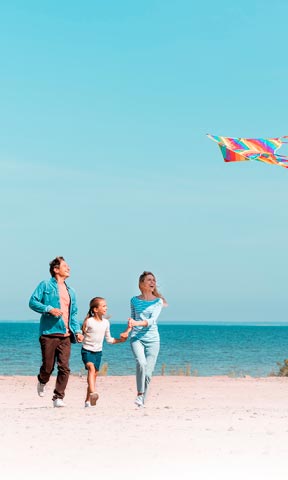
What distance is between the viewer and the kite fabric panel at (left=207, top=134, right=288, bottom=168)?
12102 millimetres

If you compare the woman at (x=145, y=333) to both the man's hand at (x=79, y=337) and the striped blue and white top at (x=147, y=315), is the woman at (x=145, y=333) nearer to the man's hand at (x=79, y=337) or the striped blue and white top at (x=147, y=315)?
the striped blue and white top at (x=147, y=315)

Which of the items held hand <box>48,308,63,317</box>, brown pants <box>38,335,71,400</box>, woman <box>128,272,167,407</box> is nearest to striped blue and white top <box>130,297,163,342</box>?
woman <box>128,272,167,407</box>

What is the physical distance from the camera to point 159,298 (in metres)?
11.4

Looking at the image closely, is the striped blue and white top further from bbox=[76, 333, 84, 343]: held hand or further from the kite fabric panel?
the kite fabric panel

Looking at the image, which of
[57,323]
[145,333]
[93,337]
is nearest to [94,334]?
[93,337]

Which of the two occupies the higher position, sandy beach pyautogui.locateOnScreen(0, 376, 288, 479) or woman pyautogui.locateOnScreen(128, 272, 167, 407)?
woman pyautogui.locateOnScreen(128, 272, 167, 407)

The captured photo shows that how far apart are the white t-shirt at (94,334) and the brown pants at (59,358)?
24 cm

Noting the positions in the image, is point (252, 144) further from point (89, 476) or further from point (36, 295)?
point (89, 476)

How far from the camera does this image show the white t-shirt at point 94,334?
11.1 metres

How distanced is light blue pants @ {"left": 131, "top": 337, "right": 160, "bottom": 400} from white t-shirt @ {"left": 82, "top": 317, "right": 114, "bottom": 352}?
354 millimetres

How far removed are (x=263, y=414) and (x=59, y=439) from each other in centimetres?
300

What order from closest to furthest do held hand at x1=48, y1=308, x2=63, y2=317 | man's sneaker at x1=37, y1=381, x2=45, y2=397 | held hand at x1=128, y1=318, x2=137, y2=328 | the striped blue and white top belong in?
held hand at x1=48, y1=308, x2=63, y2=317, held hand at x1=128, y1=318, x2=137, y2=328, the striped blue and white top, man's sneaker at x1=37, y1=381, x2=45, y2=397

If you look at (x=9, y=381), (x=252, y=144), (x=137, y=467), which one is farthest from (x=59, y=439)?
(x=9, y=381)

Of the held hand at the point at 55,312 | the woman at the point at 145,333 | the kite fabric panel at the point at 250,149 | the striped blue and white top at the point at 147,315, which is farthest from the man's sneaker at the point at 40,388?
the kite fabric panel at the point at 250,149
